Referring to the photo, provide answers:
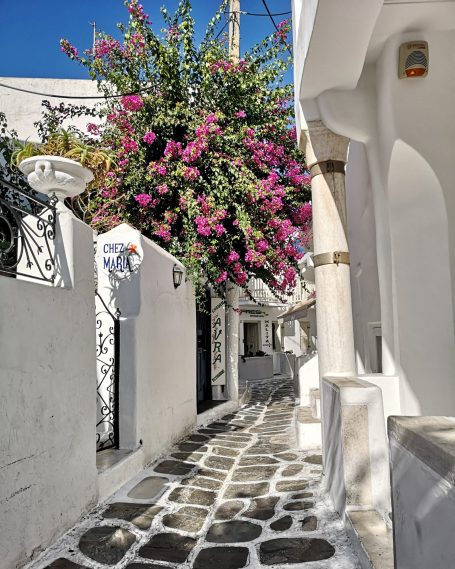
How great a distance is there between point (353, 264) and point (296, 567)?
6132 mm

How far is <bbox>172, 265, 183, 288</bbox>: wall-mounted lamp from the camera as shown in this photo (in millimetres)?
7812

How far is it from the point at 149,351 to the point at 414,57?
15.1ft

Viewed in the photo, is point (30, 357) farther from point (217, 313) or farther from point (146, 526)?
point (217, 313)

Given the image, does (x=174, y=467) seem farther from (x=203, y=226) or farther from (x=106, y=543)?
(x=203, y=226)

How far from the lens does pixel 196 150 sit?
877 centimetres

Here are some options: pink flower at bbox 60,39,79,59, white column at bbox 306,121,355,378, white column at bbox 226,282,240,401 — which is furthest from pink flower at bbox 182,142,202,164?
white column at bbox 306,121,355,378

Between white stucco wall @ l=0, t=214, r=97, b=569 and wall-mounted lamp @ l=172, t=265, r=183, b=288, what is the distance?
10.2 feet

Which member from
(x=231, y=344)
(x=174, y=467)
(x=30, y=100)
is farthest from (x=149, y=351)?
(x=30, y=100)

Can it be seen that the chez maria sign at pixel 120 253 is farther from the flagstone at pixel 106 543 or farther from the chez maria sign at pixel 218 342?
the chez maria sign at pixel 218 342

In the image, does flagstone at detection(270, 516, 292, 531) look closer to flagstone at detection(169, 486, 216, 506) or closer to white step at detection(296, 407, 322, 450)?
flagstone at detection(169, 486, 216, 506)

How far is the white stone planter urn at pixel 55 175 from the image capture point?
13.9ft

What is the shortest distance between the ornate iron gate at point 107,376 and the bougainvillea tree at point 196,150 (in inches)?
120

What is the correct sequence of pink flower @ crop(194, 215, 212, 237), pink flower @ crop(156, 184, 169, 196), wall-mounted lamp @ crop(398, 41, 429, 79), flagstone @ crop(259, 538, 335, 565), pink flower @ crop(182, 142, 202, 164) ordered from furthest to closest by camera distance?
pink flower @ crop(156, 184, 169, 196) < pink flower @ crop(182, 142, 202, 164) < pink flower @ crop(194, 215, 212, 237) < wall-mounted lamp @ crop(398, 41, 429, 79) < flagstone @ crop(259, 538, 335, 565)

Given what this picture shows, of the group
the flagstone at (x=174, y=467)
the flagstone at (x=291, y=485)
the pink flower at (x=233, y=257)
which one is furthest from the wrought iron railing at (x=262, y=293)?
the flagstone at (x=291, y=485)
